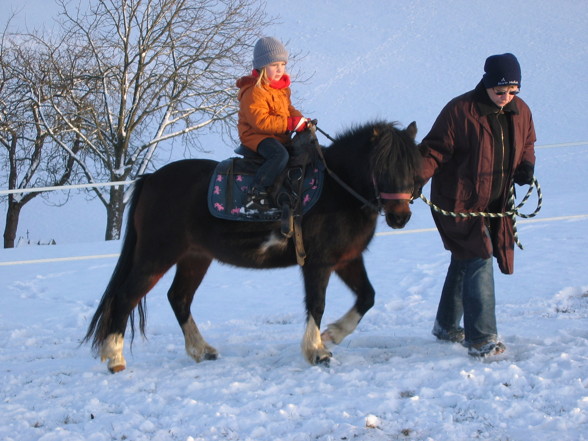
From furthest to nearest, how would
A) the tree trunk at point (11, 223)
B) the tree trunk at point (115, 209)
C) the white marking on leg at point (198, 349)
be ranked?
the tree trunk at point (11, 223), the tree trunk at point (115, 209), the white marking on leg at point (198, 349)

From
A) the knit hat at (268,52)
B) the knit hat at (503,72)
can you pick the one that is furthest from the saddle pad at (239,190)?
the knit hat at (503,72)

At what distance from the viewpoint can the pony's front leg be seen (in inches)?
174

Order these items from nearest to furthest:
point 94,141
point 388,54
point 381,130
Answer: point 381,130 → point 94,141 → point 388,54

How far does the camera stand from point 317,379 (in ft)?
13.1

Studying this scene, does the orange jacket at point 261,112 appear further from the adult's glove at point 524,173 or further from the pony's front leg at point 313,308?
the adult's glove at point 524,173

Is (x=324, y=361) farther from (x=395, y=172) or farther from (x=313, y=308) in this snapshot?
(x=395, y=172)

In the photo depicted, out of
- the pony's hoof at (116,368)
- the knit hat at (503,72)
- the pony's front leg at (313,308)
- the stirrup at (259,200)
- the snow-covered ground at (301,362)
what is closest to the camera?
the snow-covered ground at (301,362)

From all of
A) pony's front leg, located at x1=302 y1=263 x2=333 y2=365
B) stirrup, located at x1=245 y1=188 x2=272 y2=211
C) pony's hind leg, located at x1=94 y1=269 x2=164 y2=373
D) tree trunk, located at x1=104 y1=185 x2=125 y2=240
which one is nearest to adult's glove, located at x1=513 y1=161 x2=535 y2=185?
pony's front leg, located at x1=302 y1=263 x2=333 y2=365

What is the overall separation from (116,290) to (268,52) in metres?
2.30

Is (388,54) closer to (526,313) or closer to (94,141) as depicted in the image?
(94,141)

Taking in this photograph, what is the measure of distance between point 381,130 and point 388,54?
140ft

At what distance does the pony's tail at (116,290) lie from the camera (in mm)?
5016

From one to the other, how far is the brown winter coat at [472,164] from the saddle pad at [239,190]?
0.80m

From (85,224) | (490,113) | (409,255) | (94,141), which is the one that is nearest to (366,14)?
(85,224)
